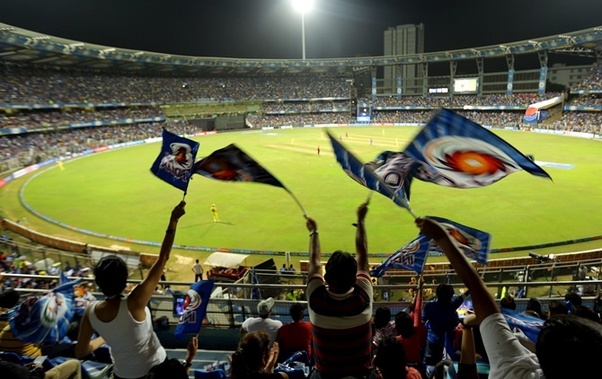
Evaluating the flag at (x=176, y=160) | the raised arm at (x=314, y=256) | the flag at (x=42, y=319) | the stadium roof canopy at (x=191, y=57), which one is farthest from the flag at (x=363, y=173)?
the stadium roof canopy at (x=191, y=57)

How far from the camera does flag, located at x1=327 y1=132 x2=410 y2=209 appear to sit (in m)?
5.23

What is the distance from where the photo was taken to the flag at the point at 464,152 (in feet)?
13.6

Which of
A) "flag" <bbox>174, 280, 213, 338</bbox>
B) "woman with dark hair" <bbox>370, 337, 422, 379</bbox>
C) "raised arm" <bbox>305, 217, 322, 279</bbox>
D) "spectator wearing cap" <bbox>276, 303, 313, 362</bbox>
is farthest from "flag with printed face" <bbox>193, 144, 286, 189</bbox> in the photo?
"woman with dark hair" <bbox>370, 337, 422, 379</bbox>

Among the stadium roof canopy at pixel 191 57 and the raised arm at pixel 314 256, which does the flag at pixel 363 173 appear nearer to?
the raised arm at pixel 314 256

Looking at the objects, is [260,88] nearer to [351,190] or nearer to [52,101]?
[52,101]

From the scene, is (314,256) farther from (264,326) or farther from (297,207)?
(297,207)

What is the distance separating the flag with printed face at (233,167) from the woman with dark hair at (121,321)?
2.57m

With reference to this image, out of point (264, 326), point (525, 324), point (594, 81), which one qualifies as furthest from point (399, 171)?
point (594, 81)

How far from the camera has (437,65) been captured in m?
97.4

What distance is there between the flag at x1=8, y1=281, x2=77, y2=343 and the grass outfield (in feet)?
43.7

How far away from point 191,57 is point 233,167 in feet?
243

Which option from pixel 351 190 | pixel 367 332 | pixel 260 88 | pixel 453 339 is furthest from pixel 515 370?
pixel 260 88

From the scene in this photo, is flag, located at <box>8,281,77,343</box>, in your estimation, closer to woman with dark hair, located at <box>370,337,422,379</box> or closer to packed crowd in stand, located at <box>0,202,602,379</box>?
packed crowd in stand, located at <box>0,202,602,379</box>

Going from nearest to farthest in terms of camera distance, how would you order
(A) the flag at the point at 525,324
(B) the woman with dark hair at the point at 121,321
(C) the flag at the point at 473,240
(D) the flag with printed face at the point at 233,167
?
(B) the woman with dark hair at the point at 121,321, (A) the flag at the point at 525,324, (D) the flag with printed face at the point at 233,167, (C) the flag at the point at 473,240
